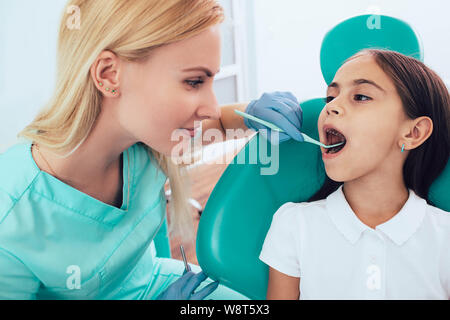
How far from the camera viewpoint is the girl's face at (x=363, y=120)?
0.79 metres

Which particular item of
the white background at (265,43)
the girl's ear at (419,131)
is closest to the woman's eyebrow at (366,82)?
the girl's ear at (419,131)

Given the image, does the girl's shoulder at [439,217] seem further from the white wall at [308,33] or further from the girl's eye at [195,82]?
the white wall at [308,33]

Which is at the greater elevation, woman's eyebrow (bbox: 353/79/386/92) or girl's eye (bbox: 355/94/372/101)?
woman's eyebrow (bbox: 353/79/386/92)

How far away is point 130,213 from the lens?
948 mm

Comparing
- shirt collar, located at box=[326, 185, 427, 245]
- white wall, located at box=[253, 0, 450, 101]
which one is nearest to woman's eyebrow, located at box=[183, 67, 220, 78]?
shirt collar, located at box=[326, 185, 427, 245]

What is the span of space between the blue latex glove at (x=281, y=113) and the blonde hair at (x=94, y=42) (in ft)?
0.76

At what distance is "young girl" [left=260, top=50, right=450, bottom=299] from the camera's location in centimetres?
79

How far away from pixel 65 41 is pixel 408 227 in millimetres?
782

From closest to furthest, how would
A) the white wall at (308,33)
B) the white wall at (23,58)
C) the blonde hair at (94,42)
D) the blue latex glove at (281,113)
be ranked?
1. the blonde hair at (94,42)
2. the blue latex glove at (281,113)
3. the white wall at (23,58)
4. the white wall at (308,33)

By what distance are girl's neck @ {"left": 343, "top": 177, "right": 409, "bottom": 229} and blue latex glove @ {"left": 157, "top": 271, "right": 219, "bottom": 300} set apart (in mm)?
355

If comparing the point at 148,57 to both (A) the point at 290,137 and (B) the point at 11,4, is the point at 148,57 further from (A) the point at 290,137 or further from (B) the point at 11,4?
(B) the point at 11,4

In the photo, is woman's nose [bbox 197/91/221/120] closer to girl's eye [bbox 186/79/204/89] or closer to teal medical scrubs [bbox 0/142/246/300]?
girl's eye [bbox 186/79/204/89]

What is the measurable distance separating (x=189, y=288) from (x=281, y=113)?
0.43 m
